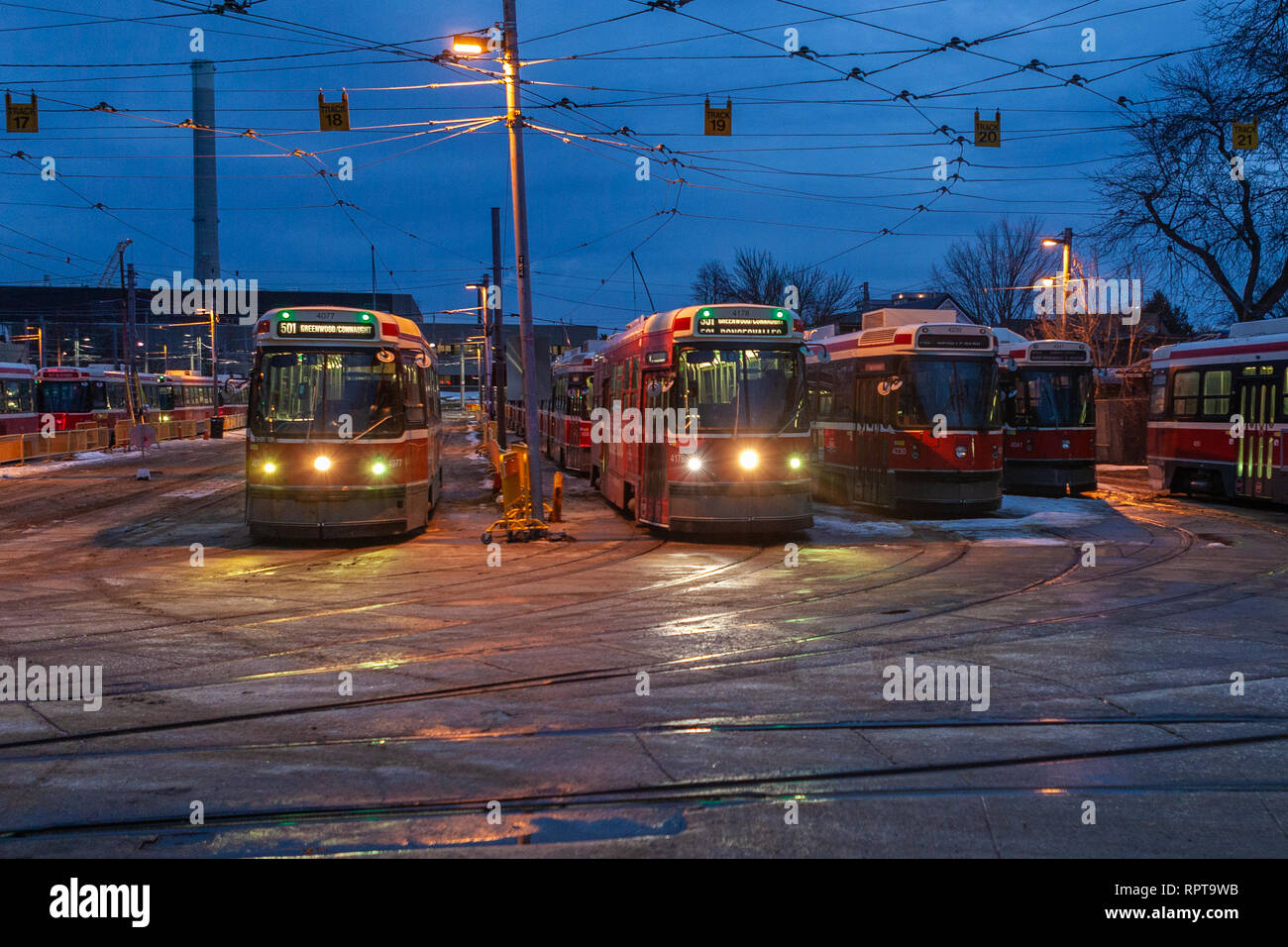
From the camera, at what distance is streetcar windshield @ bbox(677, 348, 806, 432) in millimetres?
16125

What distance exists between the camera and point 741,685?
7.86 m

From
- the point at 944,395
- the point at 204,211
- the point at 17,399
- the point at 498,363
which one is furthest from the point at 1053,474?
the point at 204,211

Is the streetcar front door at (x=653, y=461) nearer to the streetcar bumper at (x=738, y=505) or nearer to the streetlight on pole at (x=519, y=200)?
the streetcar bumper at (x=738, y=505)

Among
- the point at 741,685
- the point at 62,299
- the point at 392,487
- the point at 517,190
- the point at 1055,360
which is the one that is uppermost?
the point at 62,299

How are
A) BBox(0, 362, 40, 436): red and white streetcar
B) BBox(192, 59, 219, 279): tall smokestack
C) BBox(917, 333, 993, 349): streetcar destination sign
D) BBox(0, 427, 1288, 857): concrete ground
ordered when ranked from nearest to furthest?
BBox(0, 427, 1288, 857): concrete ground, BBox(917, 333, 993, 349): streetcar destination sign, BBox(0, 362, 40, 436): red and white streetcar, BBox(192, 59, 219, 279): tall smokestack

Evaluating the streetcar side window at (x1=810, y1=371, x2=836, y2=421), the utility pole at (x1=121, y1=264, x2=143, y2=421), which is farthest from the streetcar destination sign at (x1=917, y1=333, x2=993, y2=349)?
the utility pole at (x1=121, y1=264, x2=143, y2=421)

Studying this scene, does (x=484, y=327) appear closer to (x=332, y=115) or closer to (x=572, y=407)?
(x=572, y=407)

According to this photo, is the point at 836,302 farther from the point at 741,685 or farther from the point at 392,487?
the point at 741,685

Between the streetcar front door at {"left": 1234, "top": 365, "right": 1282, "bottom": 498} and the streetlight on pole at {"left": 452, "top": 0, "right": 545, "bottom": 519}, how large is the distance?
1366 cm

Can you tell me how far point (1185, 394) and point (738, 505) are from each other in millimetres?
12322

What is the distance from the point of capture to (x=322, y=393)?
15914 millimetres

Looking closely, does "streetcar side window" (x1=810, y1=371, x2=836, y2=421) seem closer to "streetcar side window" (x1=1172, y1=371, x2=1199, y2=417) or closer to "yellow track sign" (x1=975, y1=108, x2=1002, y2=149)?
"yellow track sign" (x1=975, y1=108, x2=1002, y2=149)

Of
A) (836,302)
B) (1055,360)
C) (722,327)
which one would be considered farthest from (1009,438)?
(836,302)

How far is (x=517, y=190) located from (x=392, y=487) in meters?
5.27
